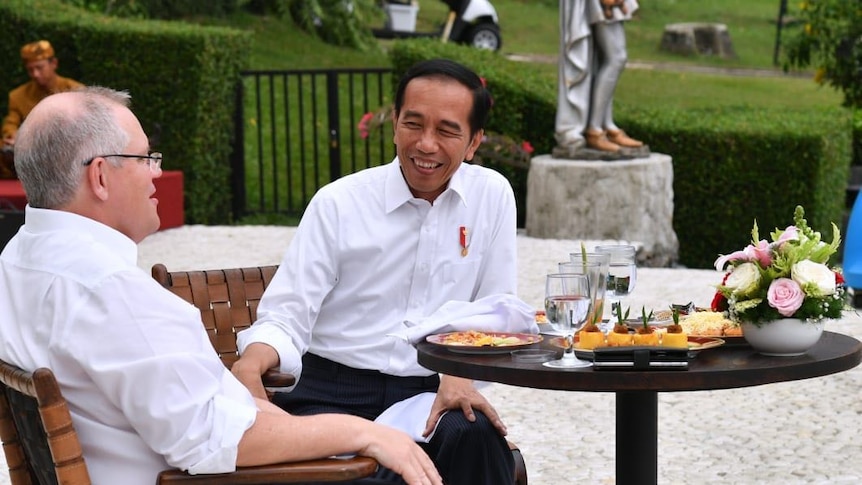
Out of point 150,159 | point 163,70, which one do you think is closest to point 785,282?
point 150,159

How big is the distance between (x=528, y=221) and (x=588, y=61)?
4.28ft

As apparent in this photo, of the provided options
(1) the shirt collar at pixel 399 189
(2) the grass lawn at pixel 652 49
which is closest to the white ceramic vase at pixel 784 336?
(1) the shirt collar at pixel 399 189

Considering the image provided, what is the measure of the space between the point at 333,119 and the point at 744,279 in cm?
987

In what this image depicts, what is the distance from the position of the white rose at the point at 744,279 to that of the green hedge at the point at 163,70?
27.8 feet

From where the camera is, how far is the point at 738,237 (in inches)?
459

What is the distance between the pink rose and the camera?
3.02 m

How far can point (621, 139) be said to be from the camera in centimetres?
1088

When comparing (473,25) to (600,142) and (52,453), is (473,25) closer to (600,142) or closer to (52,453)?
(600,142)

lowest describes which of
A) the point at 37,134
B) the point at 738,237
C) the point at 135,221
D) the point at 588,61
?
the point at 738,237

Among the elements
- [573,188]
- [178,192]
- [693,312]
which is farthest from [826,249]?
[178,192]

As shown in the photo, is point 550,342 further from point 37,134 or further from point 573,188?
point 573,188

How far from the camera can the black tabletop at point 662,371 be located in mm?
2854

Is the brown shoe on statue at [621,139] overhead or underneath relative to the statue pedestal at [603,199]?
overhead

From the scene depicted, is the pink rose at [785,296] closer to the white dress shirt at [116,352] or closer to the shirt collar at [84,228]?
the white dress shirt at [116,352]
